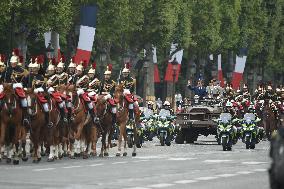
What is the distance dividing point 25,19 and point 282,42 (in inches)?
2724

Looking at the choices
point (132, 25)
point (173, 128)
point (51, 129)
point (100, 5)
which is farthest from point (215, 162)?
point (132, 25)

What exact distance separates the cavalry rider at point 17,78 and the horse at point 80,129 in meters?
3.06

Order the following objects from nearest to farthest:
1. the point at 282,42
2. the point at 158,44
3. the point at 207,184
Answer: the point at 207,184
the point at 158,44
the point at 282,42

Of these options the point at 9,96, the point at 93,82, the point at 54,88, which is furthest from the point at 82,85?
the point at 9,96

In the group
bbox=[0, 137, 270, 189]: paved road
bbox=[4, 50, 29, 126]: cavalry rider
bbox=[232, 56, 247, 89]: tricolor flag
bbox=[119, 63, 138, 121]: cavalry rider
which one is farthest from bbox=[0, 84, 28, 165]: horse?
bbox=[232, 56, 247, 89]: tricolor flag

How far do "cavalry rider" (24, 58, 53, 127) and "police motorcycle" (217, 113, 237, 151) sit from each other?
11450 millimetres

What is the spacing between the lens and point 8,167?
2941cm

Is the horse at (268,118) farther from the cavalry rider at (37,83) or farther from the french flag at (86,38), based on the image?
the cavalry rider at (37,83)

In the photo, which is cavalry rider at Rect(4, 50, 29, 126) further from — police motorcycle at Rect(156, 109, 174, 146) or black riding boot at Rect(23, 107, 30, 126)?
police motorcycle at Rect(156, 109, 174, 146)

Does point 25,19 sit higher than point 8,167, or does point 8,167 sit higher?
point 25,19

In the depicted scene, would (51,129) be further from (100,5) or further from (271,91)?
(100,5)

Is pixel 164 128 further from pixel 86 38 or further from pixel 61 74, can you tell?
pixel 61 74

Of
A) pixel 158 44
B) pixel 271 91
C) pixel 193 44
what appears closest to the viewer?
pixel 271 91

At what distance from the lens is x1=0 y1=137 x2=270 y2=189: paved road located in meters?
23.8
